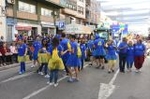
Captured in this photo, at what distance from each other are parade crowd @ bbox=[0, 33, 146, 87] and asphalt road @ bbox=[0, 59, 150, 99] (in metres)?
0.52

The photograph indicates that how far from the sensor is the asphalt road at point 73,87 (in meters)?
11.4

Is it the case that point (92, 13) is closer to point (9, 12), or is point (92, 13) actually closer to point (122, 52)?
point (9, 12)

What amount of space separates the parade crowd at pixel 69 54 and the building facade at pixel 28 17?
11900mm

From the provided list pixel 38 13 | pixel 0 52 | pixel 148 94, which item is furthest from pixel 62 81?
pixel 38 13

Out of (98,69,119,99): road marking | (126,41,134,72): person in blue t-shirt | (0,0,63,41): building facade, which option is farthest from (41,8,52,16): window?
(98,69,119,99): road marking

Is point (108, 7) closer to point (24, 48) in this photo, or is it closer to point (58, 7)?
point (58, 7)

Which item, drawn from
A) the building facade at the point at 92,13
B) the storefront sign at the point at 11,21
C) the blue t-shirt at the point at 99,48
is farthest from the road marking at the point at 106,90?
the building facade at the point at 92,13

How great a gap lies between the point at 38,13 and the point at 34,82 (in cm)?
3187

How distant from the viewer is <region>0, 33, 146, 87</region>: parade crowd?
13.5 metres

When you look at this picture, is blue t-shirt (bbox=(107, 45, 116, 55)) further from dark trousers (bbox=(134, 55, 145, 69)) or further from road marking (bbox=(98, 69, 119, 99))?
road marking (bbox=(98, 69, 119, 99))

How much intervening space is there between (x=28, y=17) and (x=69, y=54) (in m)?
27.1

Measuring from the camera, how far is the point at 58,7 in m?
→ 54.5

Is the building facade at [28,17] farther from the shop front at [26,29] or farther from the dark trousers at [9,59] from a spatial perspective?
the dark trousers at [9,59]

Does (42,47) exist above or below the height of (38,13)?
below
